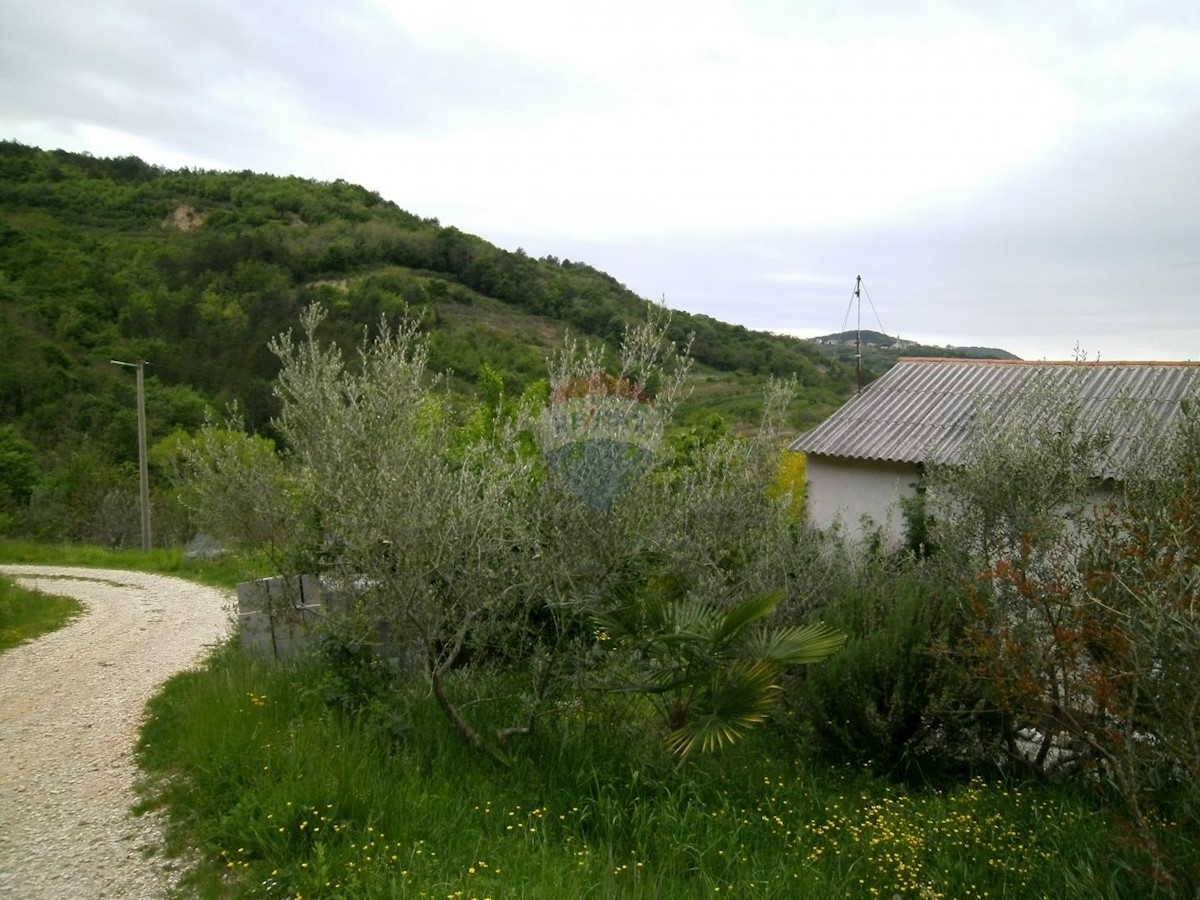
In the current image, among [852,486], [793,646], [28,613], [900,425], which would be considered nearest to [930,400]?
[900,425]

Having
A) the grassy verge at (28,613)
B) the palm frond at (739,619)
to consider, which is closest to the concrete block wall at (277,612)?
the palm frond at (739,619)

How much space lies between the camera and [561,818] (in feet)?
16.0

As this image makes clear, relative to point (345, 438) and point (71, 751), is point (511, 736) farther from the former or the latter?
point (71, 751)

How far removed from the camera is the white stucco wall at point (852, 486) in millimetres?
18281

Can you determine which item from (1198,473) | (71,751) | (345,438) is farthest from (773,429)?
(71,751)

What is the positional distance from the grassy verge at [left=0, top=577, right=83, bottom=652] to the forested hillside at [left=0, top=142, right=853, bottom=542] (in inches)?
297

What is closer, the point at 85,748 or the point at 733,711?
the point at 733,711

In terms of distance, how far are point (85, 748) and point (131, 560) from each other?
14832 mm

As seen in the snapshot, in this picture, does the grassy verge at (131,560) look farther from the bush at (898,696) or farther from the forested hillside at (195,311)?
the bush at (898,696)

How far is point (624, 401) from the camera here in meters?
5.31

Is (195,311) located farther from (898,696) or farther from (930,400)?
(898,696)

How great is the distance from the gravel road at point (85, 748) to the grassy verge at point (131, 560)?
4303 millimetres

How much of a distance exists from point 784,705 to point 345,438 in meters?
3.79

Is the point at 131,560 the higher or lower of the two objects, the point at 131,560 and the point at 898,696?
the lower
